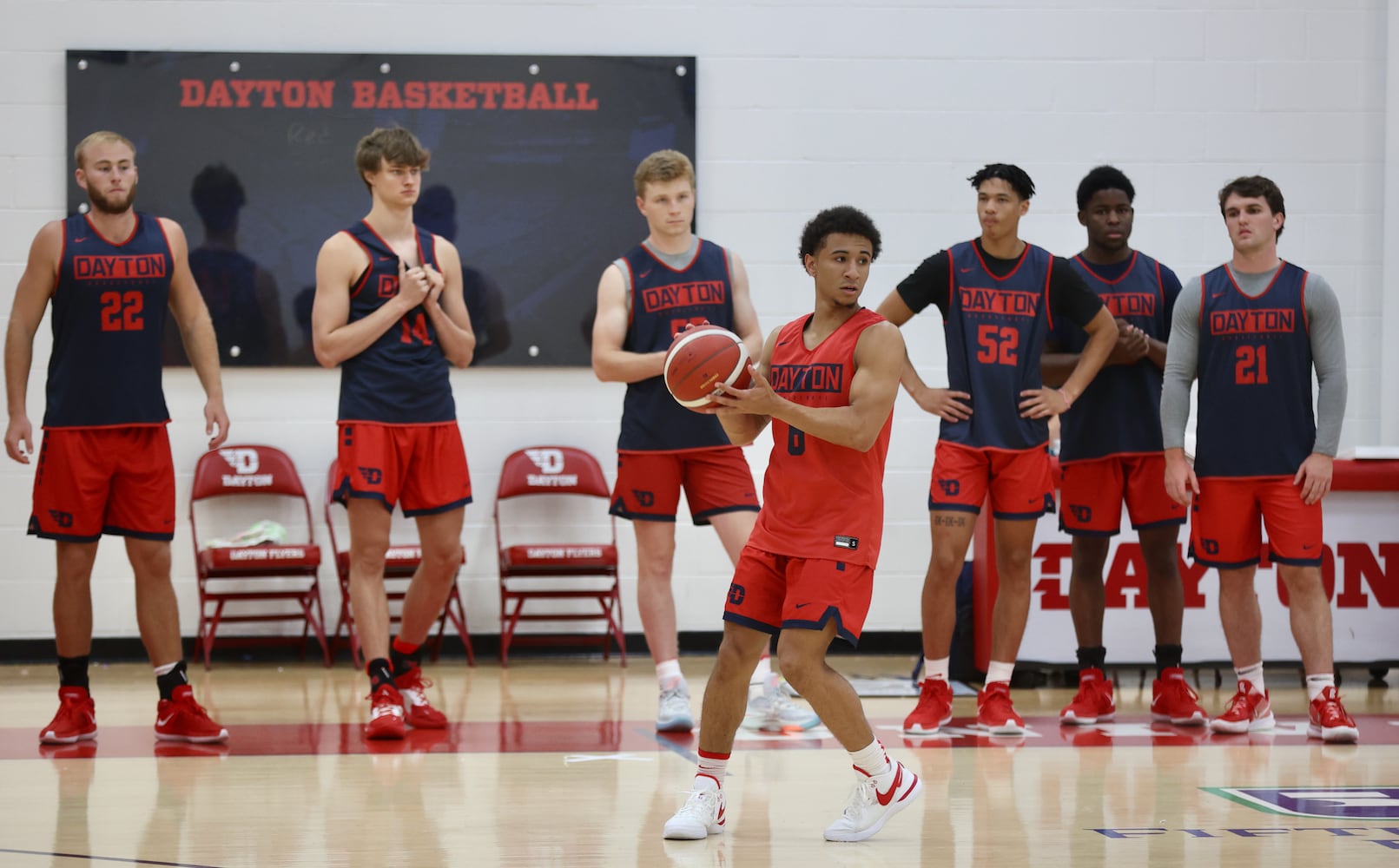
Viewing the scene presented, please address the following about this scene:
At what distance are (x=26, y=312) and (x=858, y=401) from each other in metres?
3.13

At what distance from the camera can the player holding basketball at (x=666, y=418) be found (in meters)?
5.34

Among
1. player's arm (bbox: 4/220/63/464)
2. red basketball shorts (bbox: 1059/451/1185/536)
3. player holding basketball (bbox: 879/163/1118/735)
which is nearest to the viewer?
player's arm (bbox: 4/220/63/464)

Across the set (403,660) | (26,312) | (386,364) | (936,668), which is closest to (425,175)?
(386,364)

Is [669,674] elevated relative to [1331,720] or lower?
elevated

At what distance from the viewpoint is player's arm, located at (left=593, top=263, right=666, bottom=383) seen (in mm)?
5277

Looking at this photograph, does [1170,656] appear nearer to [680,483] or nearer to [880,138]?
[680,483]

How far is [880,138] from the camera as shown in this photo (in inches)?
317

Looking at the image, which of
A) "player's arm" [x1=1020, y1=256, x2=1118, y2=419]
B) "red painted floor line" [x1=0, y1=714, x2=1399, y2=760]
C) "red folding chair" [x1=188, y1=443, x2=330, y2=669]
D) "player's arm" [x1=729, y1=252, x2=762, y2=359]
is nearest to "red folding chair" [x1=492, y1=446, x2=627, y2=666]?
"red folding chair" [x1=188, y1=443, x2=330, y2=669]

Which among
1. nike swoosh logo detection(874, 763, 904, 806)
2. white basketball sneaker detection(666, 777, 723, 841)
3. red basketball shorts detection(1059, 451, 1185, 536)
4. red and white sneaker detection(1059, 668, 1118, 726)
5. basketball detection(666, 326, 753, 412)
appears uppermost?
basketball detection(666, 326, 753, 412)

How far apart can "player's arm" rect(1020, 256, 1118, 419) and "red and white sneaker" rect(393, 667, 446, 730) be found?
7.83 feet

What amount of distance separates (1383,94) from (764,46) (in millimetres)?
3438

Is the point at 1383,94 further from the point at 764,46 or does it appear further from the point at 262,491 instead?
the point at 262,491

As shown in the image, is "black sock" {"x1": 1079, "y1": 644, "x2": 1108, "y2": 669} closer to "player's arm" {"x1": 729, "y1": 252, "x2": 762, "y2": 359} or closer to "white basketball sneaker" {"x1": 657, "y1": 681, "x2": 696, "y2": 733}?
"white basketball sneaker" {"x1": 657, "y1": 681, "x2": 696, "y2": 733}

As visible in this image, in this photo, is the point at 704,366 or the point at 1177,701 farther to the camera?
the point at 1177,701
